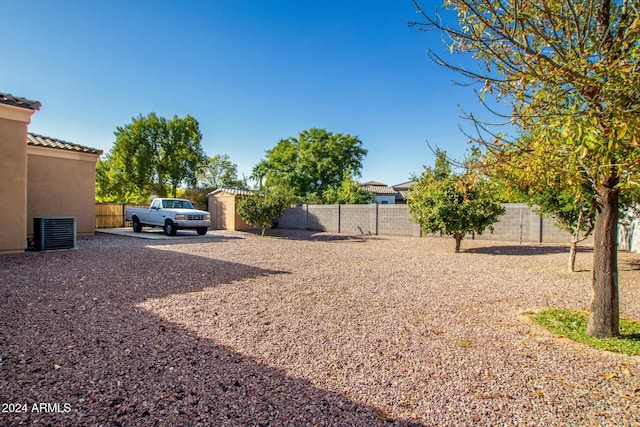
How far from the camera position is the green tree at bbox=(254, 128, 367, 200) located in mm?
35062

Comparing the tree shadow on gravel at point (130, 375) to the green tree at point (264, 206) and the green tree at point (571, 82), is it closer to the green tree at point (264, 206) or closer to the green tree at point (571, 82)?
the green tree at point (571, 82)

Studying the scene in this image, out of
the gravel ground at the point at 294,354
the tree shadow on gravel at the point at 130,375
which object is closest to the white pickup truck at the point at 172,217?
the gravel ground at the point at 294,354

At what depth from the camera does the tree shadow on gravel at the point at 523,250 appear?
37.1ft

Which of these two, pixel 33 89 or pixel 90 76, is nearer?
pixel 33 89

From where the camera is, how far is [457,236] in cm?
1195

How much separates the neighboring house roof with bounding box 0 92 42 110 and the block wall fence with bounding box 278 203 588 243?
49.2ft

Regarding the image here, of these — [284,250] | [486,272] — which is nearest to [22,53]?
[284,250]

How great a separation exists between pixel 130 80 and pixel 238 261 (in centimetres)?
995

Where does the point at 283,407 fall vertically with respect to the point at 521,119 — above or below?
below

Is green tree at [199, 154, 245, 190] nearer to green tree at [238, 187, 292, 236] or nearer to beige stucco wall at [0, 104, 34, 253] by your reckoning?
green tree at [238, 187, 292, 236]

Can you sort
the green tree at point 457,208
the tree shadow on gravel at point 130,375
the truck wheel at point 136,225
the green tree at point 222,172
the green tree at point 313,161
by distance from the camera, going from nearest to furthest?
the tree shadow on gravel at point 130,375 → the green tree at point 457,208 → the truck wheel at point 136,225 → the green tree at point 313,161 → the green tree at point 222,172

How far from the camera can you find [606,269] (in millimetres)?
3895

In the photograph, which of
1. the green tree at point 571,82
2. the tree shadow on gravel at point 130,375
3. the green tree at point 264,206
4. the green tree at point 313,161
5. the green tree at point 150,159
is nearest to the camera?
the tree shadow on gravel at point 130,375

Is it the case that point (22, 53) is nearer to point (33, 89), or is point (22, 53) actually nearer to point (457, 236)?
point (33, 89)
